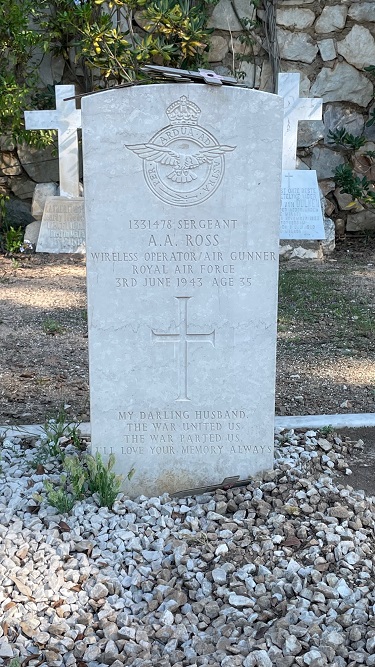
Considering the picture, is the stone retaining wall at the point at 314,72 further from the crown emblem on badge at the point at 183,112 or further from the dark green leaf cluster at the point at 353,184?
the crown emblem on badge at the point at 183,112

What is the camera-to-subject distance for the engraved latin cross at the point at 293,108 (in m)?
7.03

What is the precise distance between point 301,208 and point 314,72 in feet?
5.36

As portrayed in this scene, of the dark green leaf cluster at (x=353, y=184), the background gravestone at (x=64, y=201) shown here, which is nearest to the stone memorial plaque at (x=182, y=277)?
the background gravestone at (x=64, y=201)

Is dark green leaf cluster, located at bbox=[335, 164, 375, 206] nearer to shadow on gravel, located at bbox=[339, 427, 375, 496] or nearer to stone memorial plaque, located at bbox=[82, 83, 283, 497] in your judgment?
shadow on gravel, located at bbox=[339, 427, 375, 496]

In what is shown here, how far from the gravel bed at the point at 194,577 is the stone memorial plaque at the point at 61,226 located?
4409 mm

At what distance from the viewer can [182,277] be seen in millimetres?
2695

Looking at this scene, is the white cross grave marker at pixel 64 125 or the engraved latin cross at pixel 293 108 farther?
the engraved latin cross at pixel 293 108

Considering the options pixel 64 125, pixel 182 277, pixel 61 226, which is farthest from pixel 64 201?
pixel 182 277

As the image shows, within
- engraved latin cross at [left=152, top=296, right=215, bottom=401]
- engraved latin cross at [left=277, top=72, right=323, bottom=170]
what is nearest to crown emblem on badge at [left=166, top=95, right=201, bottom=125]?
engraved latin cross at [left=152, top=296, right=215, bottom=401]

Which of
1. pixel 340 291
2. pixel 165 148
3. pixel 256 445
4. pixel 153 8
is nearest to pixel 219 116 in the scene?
pixel 165 148

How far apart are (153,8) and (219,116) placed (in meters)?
4.78

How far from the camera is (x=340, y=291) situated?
585 cm

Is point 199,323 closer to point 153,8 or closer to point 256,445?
point 256,445

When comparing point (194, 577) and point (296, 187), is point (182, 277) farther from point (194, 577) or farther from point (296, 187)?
point (296, 187)
